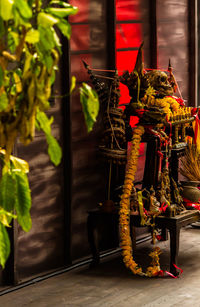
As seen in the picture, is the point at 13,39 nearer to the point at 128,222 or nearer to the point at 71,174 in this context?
the point at 128,222

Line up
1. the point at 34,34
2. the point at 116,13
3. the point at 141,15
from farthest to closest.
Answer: the point at 141,15 < the point at 116,13 < the point at 34,34

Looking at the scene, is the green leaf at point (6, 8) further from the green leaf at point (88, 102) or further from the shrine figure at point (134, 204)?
the shrine figure at point (134, 204)

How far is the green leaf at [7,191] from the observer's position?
6.19 ft

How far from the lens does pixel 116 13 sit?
5.46m

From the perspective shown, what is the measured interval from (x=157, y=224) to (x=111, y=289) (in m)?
0.56

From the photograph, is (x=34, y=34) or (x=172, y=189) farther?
(x=172, y=189)

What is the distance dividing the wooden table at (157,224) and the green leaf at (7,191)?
286cm

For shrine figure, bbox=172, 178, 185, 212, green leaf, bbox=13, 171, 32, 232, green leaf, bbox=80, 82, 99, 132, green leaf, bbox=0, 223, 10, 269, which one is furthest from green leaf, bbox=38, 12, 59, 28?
shrine figure, bbox=172, 178, 185, 212

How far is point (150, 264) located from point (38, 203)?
878 millimetres

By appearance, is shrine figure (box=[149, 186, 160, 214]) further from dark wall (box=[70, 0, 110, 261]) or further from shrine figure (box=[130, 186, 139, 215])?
dark wall (box=[70, 0, 110, 261])

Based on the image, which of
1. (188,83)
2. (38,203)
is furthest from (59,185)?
(188,83)

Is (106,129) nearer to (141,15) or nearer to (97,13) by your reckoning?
(97,13)

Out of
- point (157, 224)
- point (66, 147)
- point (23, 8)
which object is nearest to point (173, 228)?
point (157, 224)

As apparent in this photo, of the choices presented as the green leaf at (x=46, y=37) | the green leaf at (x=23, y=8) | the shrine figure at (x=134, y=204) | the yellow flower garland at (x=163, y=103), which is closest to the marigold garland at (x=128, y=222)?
the shrine figure at (x=134, y=204)
